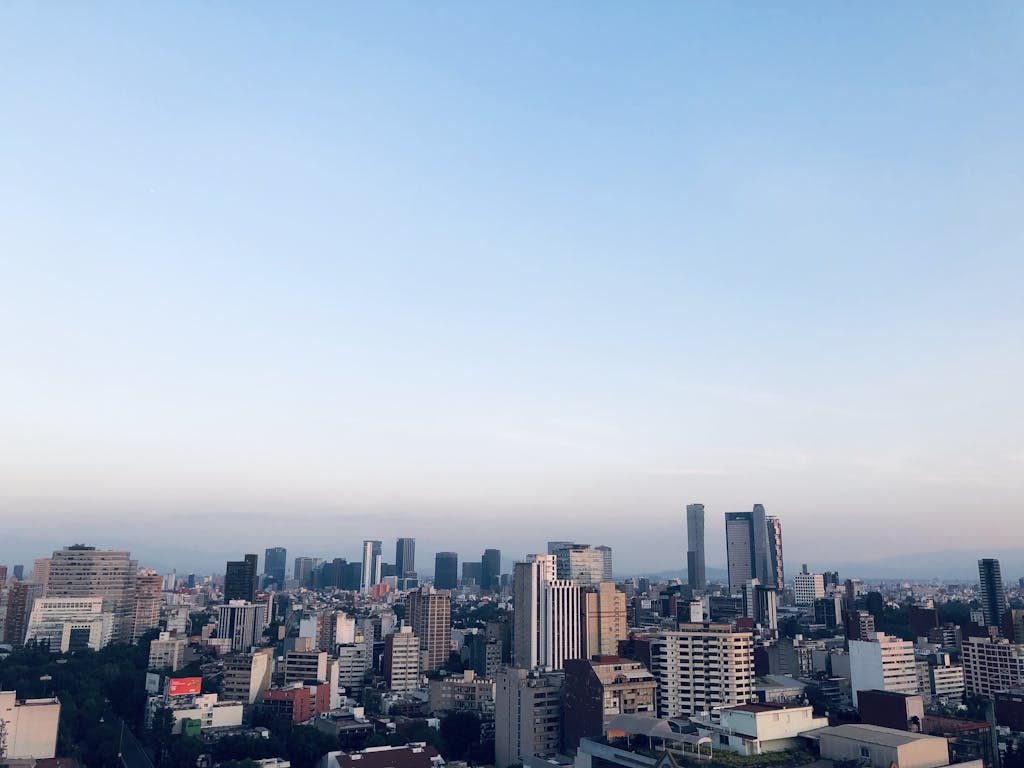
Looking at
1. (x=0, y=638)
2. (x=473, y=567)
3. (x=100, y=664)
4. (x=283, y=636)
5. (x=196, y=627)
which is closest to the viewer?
(x=100, y=664)

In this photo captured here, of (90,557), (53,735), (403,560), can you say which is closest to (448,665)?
(53,735)

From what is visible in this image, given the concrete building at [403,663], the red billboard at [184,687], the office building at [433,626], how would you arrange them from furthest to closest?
the office building at [433,626] < the concrete building at [403,663] < the red billboard at [184,687]

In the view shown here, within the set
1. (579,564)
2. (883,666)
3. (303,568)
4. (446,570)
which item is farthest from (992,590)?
(303,568)

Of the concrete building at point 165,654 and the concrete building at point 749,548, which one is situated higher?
the concrete building at point 749,548

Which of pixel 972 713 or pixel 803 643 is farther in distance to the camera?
pixel 803 643

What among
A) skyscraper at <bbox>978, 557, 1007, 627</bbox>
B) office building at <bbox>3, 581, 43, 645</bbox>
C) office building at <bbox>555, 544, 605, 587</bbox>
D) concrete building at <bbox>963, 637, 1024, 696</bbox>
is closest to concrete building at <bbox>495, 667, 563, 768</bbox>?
concrete building at <bbox>963, 637, 1024, 696</bbox>

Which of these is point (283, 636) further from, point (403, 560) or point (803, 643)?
point (403, 560)

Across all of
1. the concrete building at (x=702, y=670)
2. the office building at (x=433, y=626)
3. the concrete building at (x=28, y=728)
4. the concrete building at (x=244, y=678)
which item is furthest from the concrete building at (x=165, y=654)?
the concrete building at (x=702, y=670)

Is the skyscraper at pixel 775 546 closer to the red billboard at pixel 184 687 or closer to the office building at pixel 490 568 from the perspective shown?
the office building at pixel 490 568
